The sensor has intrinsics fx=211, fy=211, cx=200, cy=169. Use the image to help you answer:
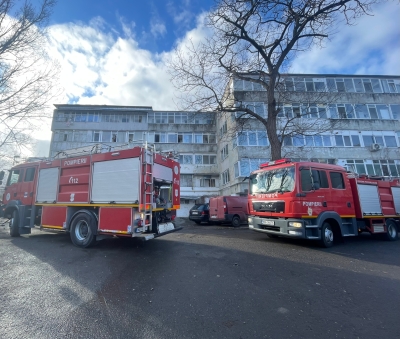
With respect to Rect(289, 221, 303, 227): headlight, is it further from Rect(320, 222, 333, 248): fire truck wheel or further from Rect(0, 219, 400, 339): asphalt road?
Rect(320, 222, 333, 248): fire truck wheel

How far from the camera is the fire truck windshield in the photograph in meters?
7.25

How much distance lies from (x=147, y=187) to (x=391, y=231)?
11.0 m

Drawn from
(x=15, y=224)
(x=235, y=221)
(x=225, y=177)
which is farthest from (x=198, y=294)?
(x=225, y=177)

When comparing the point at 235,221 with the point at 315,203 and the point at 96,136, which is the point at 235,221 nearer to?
the point at 315,203

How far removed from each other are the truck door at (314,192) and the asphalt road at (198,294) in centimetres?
140

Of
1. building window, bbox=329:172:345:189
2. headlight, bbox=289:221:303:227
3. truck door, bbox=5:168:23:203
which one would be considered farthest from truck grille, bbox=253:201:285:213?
truck door, bbox=5:168:23:203

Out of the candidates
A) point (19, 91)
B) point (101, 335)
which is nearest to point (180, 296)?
point (101, 335)

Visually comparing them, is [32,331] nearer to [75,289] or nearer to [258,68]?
[75,289]

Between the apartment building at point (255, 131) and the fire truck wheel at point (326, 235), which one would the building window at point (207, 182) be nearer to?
the apartment building at point (255, 131)

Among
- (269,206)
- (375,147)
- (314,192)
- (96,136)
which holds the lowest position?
(269,206)

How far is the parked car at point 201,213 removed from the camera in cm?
1673

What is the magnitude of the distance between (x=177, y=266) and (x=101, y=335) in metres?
2.75

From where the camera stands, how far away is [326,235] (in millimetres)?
7305

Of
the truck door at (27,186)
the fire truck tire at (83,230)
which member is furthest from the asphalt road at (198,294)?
the truck door at (27,186)
